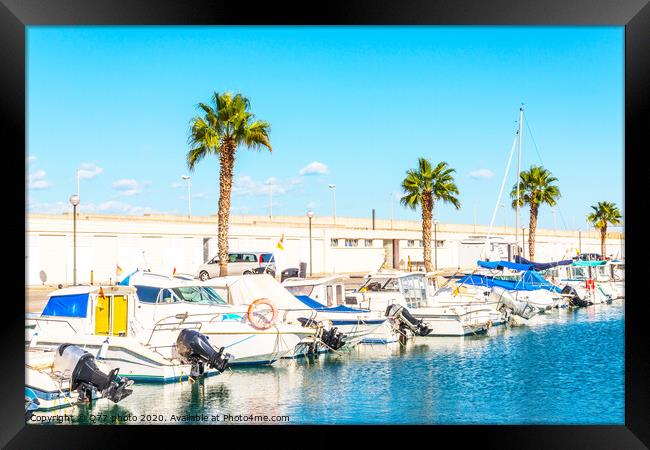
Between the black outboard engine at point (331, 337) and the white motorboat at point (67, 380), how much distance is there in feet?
17.0

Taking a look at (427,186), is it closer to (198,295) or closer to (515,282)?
(515,282)

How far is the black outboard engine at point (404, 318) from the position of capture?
67.5ft

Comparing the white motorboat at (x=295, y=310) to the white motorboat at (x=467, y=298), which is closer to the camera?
the white motorboat at (x=295, y=310)

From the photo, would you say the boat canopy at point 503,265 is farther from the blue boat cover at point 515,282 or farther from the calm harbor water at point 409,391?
the calm harbor water at point 409,391

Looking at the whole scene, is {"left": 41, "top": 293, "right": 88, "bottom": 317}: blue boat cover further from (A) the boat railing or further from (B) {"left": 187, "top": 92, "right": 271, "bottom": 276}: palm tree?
(B) {"left": 187, "top": 92, "right": 271, "bottom": 276}: palm tree

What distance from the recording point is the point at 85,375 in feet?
43.1

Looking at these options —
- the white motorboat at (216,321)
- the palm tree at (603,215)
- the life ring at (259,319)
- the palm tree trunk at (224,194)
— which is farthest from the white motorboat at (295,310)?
the palm tree at (603,215)

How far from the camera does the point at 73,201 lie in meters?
22.0

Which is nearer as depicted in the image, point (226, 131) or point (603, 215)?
point (226, 131)

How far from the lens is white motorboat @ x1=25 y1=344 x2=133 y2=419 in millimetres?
12695

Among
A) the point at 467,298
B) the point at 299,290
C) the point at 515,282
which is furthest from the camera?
the point at 515,282

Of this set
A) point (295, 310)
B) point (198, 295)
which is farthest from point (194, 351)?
point (295, 310)

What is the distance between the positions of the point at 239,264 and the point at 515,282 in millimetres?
10542

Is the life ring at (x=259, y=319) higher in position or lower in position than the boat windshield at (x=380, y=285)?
lower
